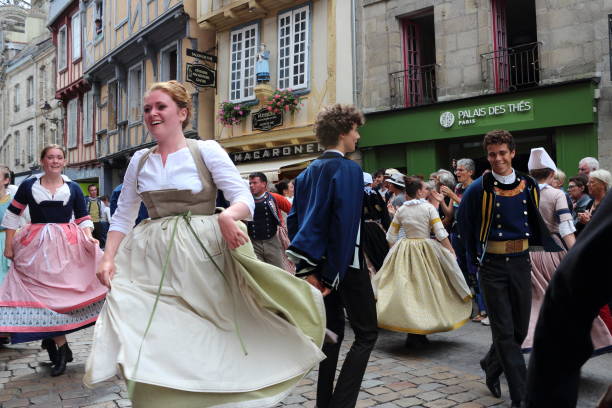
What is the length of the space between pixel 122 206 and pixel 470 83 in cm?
1077

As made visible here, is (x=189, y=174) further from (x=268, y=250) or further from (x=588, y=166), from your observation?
(x=588, y=166)

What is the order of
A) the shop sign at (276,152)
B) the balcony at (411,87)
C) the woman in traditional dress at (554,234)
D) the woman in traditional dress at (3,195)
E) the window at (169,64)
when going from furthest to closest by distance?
the window at (169,64), the shop sign at (276,152), the balcony at (411,87), the woman in traditional dress at (3,195), the woman in traditional dress at (554,234)

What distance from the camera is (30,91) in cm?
3572

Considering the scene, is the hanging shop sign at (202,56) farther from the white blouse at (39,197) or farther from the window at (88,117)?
the white blouse at (39,197)

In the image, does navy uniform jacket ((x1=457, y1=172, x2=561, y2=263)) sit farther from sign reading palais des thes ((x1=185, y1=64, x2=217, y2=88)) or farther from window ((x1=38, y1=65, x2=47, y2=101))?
window ((x1=38, y1=65, x2=47, y2=101))

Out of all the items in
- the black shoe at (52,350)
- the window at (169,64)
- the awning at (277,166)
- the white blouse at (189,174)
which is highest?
the window at (169,64)

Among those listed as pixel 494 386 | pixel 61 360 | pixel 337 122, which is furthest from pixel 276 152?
pixel 337 122

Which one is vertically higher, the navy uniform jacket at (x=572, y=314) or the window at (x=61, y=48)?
the window at (x=61, y=48)

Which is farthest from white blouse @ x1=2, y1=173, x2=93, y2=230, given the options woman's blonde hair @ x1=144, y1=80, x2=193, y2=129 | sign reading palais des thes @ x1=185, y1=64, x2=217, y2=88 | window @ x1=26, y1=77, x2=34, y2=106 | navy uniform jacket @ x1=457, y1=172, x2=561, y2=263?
window @ x1=26, y1=77, x2=34, y2=106

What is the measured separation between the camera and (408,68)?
1440 cm

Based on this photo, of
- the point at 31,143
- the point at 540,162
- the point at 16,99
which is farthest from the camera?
the point at 16,99

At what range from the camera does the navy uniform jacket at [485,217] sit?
4324 millimetres

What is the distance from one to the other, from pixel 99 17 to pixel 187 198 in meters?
25.9

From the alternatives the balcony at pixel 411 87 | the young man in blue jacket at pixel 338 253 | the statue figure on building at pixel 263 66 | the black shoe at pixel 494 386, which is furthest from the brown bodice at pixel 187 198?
the statue figure on building at pixel 263 66
